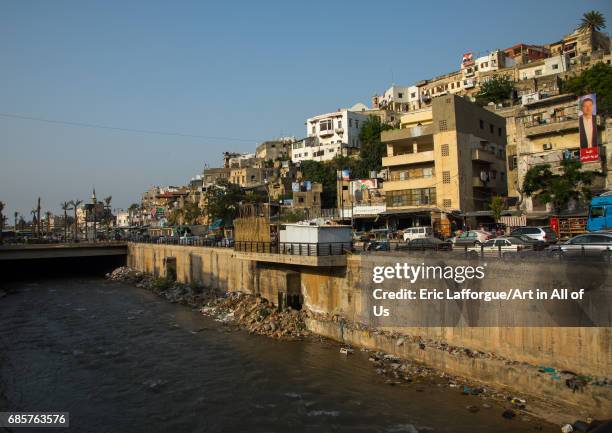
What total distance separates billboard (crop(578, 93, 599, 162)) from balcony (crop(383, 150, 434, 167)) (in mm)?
14428

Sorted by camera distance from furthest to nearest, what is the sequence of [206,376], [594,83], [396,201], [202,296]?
[594,83], [396,201], [202,296], [206,376]

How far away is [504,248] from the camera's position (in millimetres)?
21781

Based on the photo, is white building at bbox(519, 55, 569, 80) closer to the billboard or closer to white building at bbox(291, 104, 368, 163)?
white building at bbox(291, 104, 368, 163)

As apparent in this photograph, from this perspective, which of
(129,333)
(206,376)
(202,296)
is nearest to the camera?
(206,376)

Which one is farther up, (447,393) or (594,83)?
(594,83)

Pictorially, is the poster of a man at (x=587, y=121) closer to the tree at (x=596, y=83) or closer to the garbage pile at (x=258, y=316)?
the tree at (x=596, y=83)

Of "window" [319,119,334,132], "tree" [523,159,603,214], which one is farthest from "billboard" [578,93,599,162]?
"window" [319,119,334,132]

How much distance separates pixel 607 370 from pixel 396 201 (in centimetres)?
3787

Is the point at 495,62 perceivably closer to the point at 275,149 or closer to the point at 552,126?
the point at 275,149

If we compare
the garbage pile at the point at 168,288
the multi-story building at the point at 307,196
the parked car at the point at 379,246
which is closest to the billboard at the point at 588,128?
the parked car at the point at 379,246

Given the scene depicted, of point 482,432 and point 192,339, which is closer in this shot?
point 482,432

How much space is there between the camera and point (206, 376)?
2191cm

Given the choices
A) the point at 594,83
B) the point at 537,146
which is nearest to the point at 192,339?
the point at 537,146

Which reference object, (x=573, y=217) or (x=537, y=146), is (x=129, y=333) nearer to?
(x=573, y=217)
